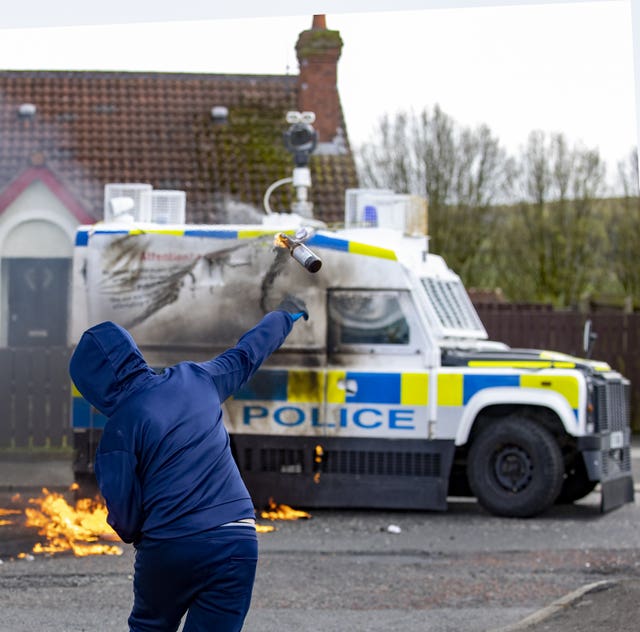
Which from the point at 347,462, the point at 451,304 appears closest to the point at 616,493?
the point at 451,304

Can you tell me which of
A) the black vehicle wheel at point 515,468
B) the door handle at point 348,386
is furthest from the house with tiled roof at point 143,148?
the black vehicle wheel at point 515,468

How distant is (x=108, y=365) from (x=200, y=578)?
2.72 feet

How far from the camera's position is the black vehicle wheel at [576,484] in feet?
41.3

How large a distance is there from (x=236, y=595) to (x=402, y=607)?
3.29 meters

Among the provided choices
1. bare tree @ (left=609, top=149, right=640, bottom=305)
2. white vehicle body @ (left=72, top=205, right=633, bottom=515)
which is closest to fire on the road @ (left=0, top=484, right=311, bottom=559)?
→ white vehicle body @ (left=72, top=205, right=633, bottom=515)

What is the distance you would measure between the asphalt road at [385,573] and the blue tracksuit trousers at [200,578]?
257 cm

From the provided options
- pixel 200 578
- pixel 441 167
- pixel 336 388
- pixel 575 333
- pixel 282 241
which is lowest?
pixel 200 578

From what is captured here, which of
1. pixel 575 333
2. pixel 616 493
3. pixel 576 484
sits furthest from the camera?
pixel 575 333

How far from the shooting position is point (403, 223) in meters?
12.6

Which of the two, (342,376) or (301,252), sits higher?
(301,252)

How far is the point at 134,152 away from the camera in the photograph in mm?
22609

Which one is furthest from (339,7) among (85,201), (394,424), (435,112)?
(435,112)

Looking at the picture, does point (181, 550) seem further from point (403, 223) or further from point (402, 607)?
point (403, 223)

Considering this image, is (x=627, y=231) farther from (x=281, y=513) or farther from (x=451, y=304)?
(x=281, y=513)
